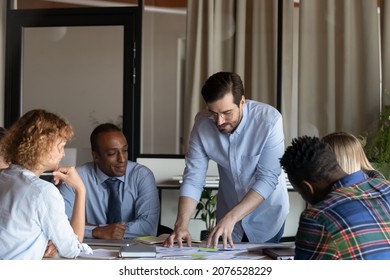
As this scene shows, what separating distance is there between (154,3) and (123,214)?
10.0ft

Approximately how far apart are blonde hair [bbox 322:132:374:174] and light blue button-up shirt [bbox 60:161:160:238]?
136 cm

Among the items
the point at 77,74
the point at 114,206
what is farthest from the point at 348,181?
the point at 77,74

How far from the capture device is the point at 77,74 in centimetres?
663

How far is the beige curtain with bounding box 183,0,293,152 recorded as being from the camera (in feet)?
20.9

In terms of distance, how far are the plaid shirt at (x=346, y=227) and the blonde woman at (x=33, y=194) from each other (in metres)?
0.88

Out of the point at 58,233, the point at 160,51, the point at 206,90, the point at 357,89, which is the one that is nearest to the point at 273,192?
the point at 206,90

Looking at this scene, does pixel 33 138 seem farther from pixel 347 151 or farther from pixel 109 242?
pixel 347 151

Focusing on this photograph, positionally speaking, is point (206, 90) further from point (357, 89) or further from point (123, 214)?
point (357, 89)

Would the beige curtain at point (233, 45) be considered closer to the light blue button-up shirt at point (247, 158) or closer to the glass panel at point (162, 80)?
the glass panel at point (162, 80)

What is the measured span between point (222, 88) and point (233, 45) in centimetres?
312

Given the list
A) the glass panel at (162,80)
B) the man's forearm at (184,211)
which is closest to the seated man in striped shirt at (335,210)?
the man's forearm at (184,211)

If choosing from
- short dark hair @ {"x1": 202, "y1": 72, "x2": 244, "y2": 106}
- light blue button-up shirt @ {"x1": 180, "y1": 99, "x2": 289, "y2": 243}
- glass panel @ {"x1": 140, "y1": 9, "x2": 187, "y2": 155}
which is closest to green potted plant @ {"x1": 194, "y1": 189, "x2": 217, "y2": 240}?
glass panel @ {"x1": 140, "y1": 9, "x2": 187, "y2": 155}

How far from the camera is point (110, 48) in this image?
21.5ft

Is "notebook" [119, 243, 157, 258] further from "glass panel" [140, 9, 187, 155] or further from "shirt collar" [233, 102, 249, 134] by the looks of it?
"glass panel" [140, 9, 187, 155]
